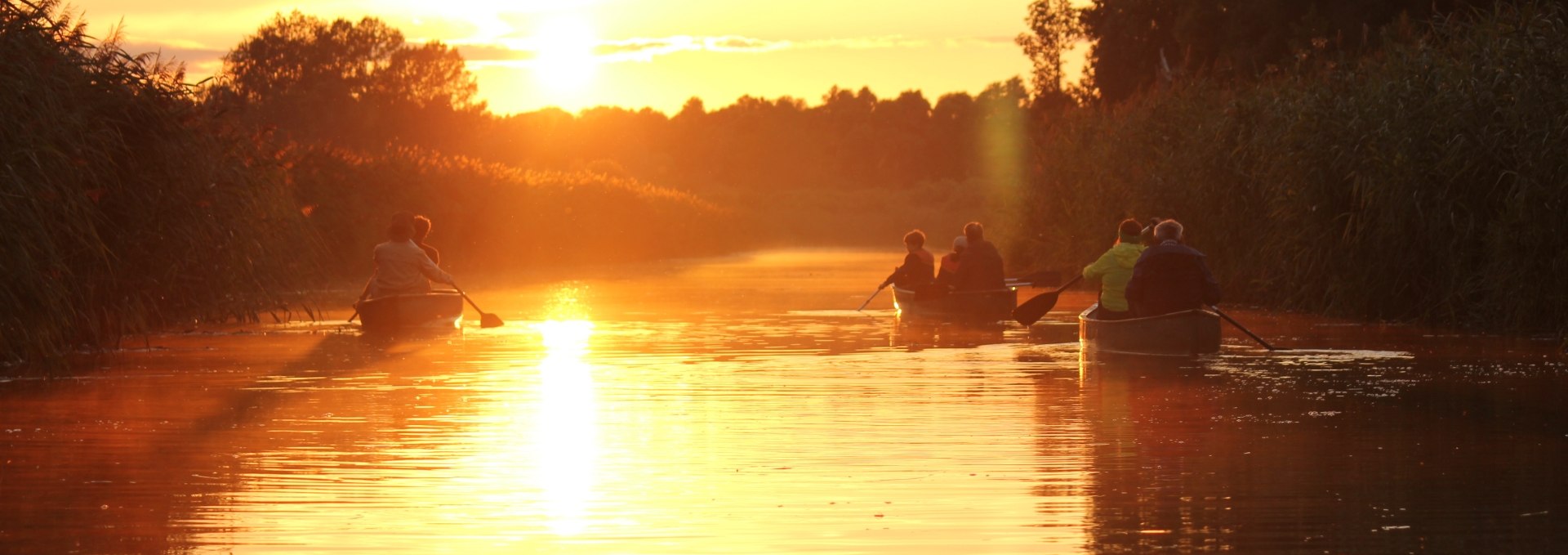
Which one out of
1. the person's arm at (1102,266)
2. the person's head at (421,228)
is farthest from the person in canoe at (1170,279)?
the person's head at (421,228)

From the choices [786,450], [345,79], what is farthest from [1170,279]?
[345,79]

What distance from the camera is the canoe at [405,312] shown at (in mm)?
22188

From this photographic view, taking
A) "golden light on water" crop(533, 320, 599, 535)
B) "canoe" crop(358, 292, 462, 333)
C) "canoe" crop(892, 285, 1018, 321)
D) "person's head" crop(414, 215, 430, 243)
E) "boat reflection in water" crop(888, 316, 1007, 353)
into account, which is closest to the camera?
"golden light on water" crop(533, 320, 599, 535)

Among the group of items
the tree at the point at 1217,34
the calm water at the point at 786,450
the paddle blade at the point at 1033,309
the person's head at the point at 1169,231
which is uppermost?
the tree at the point at 1217,34

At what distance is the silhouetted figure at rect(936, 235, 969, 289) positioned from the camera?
25.0 m

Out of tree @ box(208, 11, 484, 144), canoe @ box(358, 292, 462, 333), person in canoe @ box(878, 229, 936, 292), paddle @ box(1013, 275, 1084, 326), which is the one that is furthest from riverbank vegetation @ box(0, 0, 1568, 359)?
tree @ box(208, 11, 484, 144)

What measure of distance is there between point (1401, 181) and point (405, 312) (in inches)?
429

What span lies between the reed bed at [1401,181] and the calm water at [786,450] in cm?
160

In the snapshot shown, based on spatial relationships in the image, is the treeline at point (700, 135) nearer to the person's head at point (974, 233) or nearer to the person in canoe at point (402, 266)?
the person in canoe at point (402, 266)

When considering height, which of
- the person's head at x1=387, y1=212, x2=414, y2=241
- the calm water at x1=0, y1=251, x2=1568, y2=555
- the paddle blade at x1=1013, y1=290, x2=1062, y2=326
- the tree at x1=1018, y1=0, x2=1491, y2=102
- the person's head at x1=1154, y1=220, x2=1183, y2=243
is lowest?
the calm water at x1=0, y1=251, x2=1568, y2=555

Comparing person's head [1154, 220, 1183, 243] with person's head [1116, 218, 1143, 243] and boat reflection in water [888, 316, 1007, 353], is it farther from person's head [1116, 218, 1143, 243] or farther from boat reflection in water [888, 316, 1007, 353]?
boat reflection in water [888, 316, 1007, 353]

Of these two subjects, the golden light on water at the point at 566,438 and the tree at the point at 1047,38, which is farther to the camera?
the tree at the point at 1047,38

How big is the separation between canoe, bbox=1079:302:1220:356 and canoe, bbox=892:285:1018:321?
5.70 metres

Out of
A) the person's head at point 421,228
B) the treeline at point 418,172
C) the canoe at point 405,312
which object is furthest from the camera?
the treeline at point 418,172
